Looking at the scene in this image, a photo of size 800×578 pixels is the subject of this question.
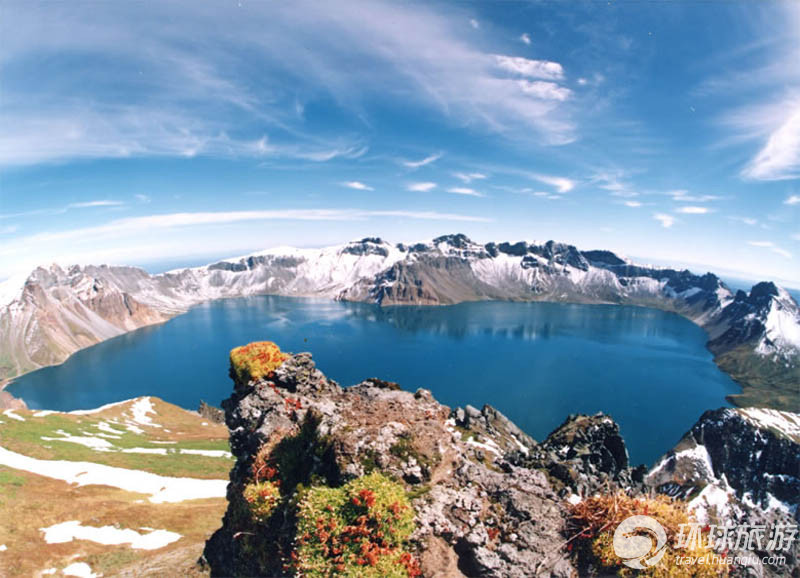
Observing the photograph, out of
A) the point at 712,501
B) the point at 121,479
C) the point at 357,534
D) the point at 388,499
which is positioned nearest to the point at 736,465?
the point at 712,501

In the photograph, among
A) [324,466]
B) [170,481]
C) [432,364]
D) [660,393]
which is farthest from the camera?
[432,364]

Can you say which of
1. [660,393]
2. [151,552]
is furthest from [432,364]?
[151,552]

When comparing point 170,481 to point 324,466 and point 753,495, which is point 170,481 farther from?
point 753,495

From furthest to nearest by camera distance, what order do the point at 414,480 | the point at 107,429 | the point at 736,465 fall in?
the point at 736,465, the point at 107,429, the point at 414,480

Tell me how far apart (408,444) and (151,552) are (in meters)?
27.6

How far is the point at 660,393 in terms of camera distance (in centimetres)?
14175

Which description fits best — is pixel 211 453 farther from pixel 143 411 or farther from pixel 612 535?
pixel 612 535

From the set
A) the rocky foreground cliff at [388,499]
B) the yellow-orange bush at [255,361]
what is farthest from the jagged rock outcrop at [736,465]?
the yellow-orange bush at [255,361]

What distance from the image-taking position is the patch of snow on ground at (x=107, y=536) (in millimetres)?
28497

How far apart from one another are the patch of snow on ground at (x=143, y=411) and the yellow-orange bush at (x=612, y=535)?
307 ft

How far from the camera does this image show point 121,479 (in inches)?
1623

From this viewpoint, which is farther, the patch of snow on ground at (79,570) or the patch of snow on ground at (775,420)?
the patch of snow on ground at (775,420)

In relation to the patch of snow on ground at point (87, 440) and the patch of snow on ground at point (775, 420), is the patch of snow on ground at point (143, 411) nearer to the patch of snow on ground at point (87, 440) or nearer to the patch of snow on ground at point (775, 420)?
the patch of snow on ground at point (87, 440)

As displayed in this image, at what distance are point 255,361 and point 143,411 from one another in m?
88.3
